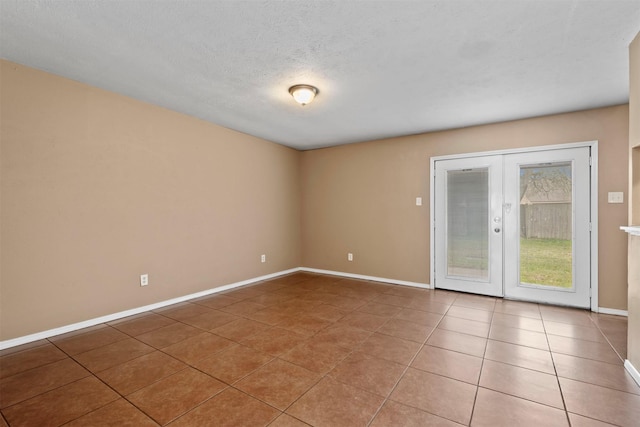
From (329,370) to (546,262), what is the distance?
331 cm

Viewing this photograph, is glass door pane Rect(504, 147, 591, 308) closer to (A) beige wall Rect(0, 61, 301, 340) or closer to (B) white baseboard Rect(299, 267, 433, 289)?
(B) white baseboard Rect(299, 267, 433, 289)

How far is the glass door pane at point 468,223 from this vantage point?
4125 mm

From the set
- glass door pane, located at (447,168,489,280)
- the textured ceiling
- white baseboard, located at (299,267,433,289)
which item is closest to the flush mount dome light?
the textured ceiling

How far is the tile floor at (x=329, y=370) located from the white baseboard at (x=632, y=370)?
4 cm

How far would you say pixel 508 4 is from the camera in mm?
1789

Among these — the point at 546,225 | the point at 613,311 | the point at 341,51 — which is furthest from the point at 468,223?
the point at 341,51

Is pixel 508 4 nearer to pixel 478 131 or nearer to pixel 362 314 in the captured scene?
pixel 478 131

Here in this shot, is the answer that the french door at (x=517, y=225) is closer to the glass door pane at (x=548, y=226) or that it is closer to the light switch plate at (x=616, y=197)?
the glass door pane at (x=548, y=226)

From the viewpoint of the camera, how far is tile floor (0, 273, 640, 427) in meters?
1.71

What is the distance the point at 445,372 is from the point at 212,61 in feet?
10.3

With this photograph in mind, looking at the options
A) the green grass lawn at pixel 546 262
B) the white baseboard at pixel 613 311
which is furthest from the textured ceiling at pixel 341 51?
the white baseboard at pixel 613 311

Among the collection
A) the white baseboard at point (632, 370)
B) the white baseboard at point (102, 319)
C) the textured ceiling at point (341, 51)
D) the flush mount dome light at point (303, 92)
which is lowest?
the white baseboard at point (632, 370)

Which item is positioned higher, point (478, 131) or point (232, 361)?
point (478, 131)

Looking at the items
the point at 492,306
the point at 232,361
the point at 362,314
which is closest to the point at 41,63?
the point at 232,361
